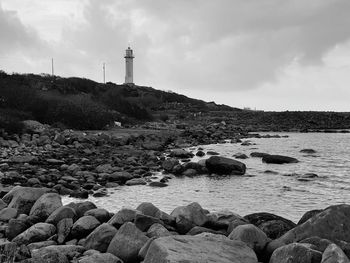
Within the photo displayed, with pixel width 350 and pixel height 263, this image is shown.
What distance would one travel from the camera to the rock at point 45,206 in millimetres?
8394

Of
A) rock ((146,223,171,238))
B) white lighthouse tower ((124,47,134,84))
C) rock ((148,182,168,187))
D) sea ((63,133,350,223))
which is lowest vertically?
sea ((63,133,350,223))

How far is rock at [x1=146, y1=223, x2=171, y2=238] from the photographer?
693cm

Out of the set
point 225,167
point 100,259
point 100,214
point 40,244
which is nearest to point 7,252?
point 40,244

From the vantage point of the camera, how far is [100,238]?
22.2ft

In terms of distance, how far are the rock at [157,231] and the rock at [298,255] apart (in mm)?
2026

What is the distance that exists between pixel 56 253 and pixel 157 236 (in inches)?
64.3

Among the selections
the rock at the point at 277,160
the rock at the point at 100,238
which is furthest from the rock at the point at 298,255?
the rock at the point at 277,160

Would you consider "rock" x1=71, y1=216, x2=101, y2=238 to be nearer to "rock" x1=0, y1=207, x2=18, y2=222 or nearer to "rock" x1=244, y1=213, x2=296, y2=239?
"rock" x1=0, y1=207, x2=18, y2=222

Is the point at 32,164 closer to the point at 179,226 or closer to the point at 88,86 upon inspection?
the point at 179,226

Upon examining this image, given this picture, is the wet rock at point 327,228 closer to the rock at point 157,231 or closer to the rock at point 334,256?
the rock at point 334,256

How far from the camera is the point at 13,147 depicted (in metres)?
18.9

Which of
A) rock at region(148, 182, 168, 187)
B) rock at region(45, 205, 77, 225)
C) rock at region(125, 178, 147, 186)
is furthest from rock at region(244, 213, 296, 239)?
rock at region(125, 178, 147, 186)

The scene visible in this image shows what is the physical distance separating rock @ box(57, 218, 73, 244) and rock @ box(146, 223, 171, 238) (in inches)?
55.9

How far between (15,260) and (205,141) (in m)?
25.7
